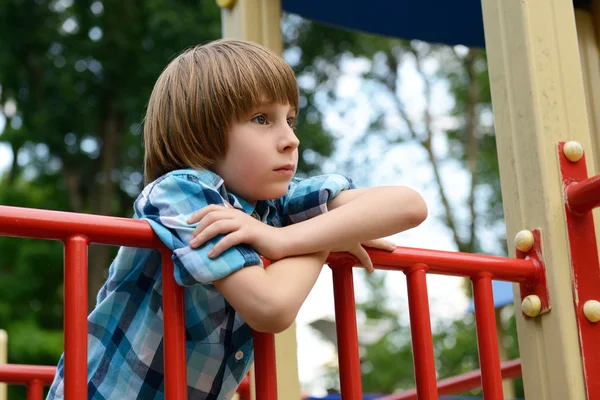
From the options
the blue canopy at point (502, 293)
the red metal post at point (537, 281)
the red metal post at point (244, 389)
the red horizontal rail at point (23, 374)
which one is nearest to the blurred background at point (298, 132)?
the blue canopy at point (502, 293)

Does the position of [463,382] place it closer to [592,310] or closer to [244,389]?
[244,389]

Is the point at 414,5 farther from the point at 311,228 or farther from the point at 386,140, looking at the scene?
the point at 386,140

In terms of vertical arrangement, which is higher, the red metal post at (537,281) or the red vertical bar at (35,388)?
the red metal post at (537,281)

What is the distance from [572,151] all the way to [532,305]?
1.22 ft

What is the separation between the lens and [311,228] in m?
1.47

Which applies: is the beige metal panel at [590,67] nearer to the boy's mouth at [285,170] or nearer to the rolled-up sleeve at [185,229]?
the boy's mouth at [285,170]

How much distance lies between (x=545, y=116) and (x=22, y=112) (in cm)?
919

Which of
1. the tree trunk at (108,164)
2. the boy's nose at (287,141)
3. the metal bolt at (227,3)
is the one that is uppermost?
the tree trunk at (108,164)

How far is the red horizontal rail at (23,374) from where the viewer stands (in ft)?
8.39

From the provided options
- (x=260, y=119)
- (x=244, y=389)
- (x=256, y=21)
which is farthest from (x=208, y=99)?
(x=244, y=389)

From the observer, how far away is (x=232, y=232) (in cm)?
139

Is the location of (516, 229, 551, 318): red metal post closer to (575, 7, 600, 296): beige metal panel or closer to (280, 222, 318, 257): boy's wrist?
(280, 222, 318, 257): boy's wrist

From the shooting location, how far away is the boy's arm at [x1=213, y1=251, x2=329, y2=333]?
135 cm

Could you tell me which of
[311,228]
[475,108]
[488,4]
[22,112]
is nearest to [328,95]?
[475,108]
